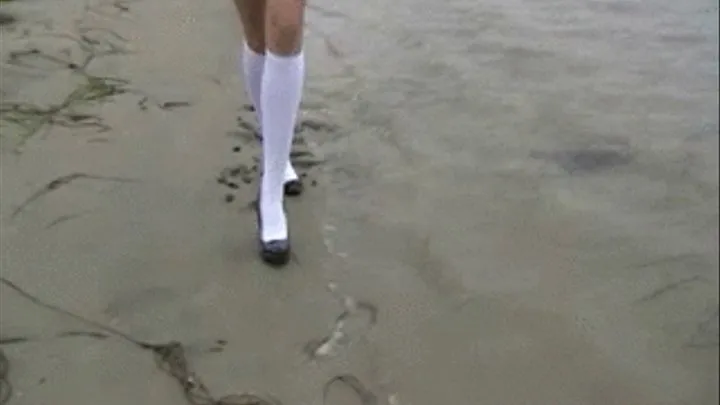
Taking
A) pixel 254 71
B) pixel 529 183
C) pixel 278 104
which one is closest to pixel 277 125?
pixel 278 104

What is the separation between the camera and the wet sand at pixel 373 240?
4.82ft

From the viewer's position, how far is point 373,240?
179 centimetres

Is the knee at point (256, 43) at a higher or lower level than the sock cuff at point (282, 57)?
lower

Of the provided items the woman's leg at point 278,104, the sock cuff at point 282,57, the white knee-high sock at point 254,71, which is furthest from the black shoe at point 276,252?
the sock cuff at point 282,57

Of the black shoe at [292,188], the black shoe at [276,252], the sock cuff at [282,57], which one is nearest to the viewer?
the sock cuff at [282,57]

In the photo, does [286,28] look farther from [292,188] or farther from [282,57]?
[292,188]

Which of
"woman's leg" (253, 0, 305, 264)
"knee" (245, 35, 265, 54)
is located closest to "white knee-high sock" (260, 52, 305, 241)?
"woman's leg" (253, 0, 305, 264)

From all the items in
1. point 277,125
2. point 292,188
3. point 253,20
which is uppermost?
point 253,20

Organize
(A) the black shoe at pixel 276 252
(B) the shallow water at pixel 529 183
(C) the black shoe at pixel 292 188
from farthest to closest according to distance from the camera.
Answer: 1. (C) the black shoe at pixel 292 188
2. (A) the black shoe at pixel 276 252
3. (B) the shallow water at pixel 529 183

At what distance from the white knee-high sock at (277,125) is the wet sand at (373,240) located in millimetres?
67

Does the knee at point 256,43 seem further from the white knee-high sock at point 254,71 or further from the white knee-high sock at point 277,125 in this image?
the white knee-high sock at point 277,125

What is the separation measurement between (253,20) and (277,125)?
175mm

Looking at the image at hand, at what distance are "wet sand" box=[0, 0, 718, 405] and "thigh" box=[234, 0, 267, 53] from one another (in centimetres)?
29

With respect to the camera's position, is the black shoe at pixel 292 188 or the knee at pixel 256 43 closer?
the knee at pixel 256 43
